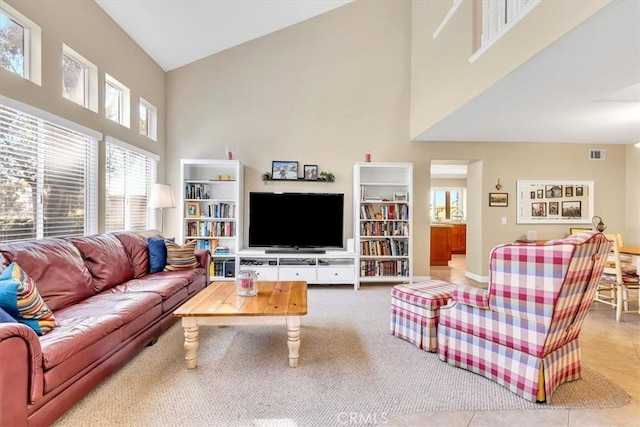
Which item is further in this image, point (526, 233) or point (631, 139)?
point (526, 233)

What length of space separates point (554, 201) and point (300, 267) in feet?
14.1

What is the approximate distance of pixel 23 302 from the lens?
1.76m

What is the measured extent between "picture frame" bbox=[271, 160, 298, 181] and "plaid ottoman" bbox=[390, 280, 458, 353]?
282 centimetres

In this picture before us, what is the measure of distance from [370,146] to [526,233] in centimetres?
294

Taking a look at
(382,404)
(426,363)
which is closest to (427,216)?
(426,363)

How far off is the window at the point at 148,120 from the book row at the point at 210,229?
1.48 m

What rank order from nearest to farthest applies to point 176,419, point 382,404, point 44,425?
point 44,425 → point 176,419 → point 382,404

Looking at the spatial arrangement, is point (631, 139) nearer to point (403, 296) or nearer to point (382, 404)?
point (403, 296)

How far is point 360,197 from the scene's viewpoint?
489cm

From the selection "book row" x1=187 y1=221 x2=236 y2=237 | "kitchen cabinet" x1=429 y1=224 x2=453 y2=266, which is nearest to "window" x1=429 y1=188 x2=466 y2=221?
"kitchen cabinet" x1=429 y1=224 x2=453 y2=266

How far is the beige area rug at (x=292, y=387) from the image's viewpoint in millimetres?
1802

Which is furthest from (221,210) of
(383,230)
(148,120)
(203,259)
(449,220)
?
(449,220)

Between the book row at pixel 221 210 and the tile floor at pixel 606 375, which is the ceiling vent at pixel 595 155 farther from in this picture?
the book row at pixel 221 210

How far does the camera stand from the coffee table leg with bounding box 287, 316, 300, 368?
2287 millimetres
